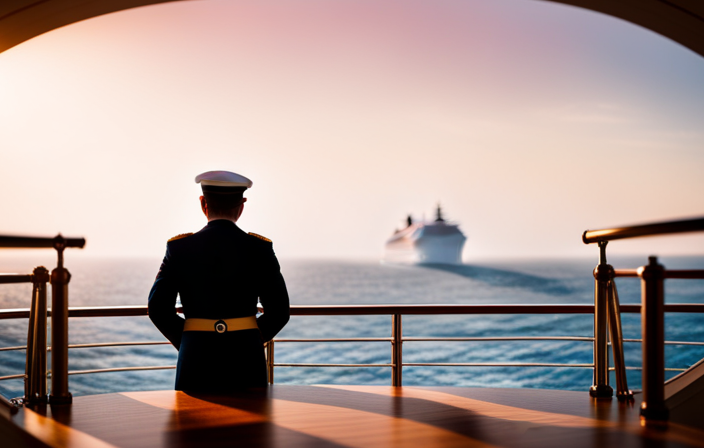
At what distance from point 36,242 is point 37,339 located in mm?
429

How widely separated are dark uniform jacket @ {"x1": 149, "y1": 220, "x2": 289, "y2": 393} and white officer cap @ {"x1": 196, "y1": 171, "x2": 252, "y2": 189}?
0.45 feet

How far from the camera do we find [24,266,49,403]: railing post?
2.21m

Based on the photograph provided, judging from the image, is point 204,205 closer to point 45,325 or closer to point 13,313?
point 45,325

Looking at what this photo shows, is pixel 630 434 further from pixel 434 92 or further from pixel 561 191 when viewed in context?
pixel 561 191

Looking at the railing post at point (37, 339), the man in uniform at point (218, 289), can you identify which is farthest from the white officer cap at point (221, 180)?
the railing post at point (37, 339)

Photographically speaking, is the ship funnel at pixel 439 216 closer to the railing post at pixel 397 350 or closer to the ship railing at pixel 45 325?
the railing post at pixel 397 350

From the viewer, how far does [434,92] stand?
46.8 metres

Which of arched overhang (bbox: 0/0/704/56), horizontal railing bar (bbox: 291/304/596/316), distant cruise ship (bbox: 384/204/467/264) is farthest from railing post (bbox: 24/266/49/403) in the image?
distant cruise ship (bbox: 384/204/467/264)

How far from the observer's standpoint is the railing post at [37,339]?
2.21m

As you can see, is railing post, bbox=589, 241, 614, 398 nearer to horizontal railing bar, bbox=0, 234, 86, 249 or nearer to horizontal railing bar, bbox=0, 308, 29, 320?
horizontal railing bar, bbox=0, 234, 86, 249

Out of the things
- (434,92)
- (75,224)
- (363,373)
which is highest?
(434,92)

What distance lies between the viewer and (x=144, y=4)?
3.66 m

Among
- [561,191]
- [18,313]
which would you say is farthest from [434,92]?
[18,313]

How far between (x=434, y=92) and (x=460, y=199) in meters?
14.5
